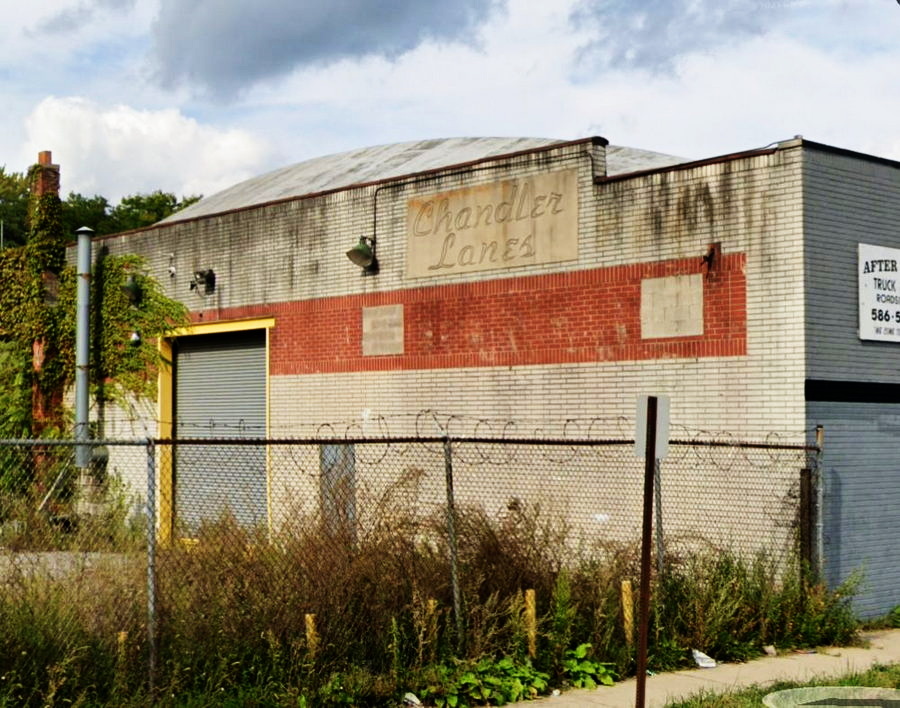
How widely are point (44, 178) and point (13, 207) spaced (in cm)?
4941

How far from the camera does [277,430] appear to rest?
2127cm

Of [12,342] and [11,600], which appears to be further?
[12,342]

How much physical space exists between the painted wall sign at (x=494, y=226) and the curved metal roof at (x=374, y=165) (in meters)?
2.16

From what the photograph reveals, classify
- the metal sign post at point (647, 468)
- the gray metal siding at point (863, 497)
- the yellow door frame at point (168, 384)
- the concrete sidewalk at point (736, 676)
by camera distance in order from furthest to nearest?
the yellow door frame at point (168, 384), the gray metal siding at point (863, 497), the concrete sidewalk at point (736, 676), the metal sign post at point (647, 468)

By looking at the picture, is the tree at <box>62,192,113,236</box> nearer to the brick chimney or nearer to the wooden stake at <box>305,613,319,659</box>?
the brick chimney

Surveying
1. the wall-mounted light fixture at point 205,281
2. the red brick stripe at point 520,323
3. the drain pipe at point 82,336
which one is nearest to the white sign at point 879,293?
the red brick stripe at point 520,323

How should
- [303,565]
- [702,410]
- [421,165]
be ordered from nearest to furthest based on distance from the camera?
[303,565] < [702,410] < [421,165]

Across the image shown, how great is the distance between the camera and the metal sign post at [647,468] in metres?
8.82

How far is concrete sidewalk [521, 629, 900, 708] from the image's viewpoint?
10.7 meters

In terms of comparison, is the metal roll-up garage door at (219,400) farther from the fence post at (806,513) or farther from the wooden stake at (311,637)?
the wooden stake at (311,637)

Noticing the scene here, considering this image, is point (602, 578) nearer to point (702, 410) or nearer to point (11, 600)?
point (702, 410)

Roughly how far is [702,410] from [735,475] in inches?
40.8

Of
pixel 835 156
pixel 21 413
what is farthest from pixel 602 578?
pixel 21 413

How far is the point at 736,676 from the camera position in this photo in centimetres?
1169
